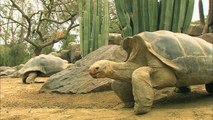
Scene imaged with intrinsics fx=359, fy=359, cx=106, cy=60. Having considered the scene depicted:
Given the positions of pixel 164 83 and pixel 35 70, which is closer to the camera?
pixel 164 83

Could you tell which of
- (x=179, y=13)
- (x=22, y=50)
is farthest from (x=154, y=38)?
(x=22, y=50)

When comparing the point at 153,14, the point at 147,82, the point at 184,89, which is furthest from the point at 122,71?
the point at 153,14

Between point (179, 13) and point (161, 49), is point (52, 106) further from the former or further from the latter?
point (179, 13)

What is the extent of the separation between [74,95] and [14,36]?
21.8 m

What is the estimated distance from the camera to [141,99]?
3.45m

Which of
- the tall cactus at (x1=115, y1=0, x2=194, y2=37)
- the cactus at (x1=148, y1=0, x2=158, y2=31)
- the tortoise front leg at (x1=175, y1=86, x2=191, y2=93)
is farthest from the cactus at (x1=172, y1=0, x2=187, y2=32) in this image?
the tortoise front leg at (x1=175, y1=86, x2=191, y2=93)

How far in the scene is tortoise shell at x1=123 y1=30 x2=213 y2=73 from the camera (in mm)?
3777

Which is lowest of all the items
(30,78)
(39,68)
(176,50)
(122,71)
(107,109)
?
(30,78)

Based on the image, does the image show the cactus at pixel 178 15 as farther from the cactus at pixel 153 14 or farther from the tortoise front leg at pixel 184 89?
the tortoise front leg at pixel 184 89

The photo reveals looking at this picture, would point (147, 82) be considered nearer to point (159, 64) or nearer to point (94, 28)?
point (159, 64)

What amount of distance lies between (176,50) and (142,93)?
688 millimetres

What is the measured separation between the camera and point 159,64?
3734mm

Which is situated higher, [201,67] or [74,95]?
[201,67]

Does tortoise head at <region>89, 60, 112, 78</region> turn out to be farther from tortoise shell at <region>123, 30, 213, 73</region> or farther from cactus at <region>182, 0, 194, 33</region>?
cactus at <region>182, 0, 194, 33</region>
